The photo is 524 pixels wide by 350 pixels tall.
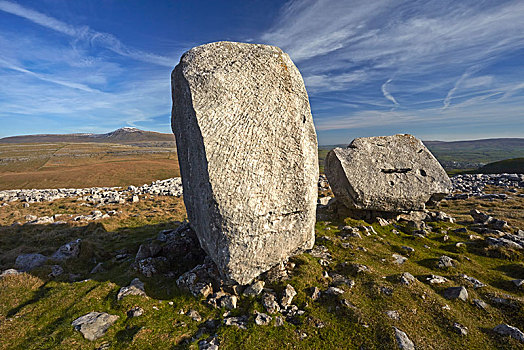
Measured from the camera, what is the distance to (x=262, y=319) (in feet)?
24.8

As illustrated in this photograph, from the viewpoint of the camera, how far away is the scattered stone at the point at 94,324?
7.20m

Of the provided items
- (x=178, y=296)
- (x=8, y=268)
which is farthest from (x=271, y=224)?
Answer: (x=8, y=268)

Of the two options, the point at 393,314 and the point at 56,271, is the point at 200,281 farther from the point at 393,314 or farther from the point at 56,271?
the point at 56,271

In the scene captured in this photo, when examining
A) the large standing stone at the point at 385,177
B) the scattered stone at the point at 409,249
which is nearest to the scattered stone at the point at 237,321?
the scattered stone at the point at 409,249

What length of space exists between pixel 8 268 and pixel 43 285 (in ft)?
10.3

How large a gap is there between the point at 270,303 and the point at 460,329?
Result: 18.3ft

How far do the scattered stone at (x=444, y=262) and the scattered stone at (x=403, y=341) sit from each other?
17.8 ft

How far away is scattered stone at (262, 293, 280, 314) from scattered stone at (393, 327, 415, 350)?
139 inches

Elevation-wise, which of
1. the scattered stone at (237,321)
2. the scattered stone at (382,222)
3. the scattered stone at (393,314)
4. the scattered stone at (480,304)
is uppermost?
the scattered stone at (382,222)

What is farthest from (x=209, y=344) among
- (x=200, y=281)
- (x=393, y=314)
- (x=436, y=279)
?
(x=436, y=279)

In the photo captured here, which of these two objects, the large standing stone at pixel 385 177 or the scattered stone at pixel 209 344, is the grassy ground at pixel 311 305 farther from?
the large standing stone at pixel 385 177

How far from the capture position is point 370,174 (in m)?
15.5

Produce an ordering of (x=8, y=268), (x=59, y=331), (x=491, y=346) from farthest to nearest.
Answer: (x=8, y=268) → (x=59, y=331) → (x=491, y=346)

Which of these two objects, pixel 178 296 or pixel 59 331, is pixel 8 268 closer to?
pixel 59 331
